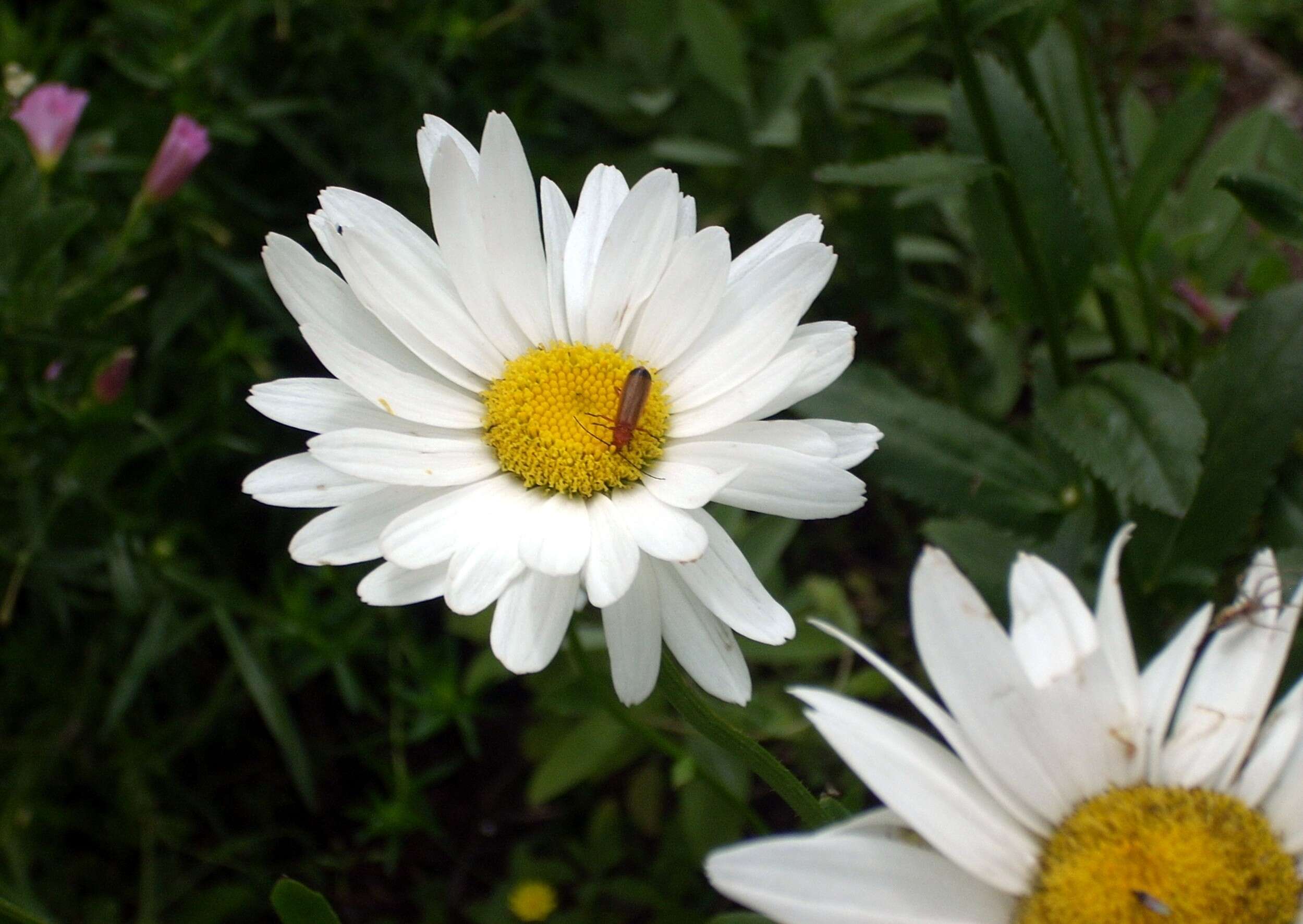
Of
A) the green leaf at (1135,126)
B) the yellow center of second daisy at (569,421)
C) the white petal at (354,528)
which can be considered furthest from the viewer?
the green leaf at (1135,126)

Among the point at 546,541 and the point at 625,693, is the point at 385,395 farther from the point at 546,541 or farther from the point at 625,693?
the point at 625,693

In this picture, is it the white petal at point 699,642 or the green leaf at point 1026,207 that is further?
the green leaf at point 1026,207

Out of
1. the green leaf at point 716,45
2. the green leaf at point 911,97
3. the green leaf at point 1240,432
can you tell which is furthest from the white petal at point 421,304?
the green leaf at point 911,97

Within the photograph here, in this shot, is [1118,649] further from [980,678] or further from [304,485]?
[304,485]

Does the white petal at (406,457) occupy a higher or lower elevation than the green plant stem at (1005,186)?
lower

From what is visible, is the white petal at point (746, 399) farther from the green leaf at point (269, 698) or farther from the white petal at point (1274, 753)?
the green leaf at point (269, 698)

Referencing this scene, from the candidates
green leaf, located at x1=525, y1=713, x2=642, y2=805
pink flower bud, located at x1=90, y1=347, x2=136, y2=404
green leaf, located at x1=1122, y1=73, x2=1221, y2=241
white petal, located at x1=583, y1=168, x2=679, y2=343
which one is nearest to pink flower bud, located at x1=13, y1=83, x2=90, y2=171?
pink flower bud, located at x1=90, y1=347, x2=136, y2=404

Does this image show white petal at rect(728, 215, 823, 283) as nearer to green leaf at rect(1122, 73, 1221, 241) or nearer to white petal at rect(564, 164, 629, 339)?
white petal at rect(564, 164, 629, 339)

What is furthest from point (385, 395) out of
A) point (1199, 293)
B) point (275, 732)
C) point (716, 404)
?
point (1199, 293)
